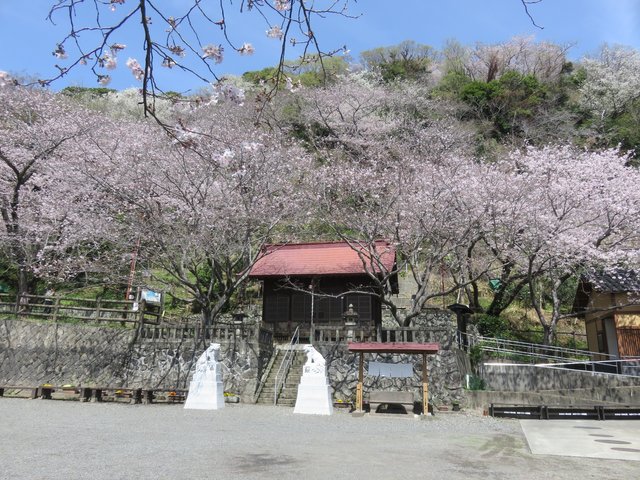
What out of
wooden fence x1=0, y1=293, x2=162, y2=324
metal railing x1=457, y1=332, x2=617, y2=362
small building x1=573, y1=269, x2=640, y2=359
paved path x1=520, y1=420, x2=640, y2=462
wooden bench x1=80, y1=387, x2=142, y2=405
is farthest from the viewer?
wooden fence x1=0, y1=293, x2=162, y2=324

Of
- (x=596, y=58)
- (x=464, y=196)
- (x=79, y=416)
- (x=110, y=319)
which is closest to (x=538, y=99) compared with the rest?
(x=596, y=58)

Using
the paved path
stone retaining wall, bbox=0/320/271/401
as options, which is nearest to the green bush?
the paved path

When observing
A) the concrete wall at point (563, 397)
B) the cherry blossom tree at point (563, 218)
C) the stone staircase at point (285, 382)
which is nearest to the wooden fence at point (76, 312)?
the stone staircase at point (285, 382)

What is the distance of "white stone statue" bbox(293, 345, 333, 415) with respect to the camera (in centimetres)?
1270

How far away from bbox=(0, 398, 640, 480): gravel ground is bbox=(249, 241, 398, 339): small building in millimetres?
6827

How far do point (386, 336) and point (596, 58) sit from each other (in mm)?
35295

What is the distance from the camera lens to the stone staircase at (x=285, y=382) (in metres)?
14.7

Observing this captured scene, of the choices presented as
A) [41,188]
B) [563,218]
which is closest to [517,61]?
[563,218]

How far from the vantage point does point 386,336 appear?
15438 mm

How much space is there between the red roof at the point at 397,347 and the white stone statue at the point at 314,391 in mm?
1174

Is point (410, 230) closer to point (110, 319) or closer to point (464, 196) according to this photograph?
point (464, 196)

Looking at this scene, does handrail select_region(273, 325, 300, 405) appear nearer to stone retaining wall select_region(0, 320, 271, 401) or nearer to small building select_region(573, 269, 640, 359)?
stone retaining wall select_region(0, 320, 271, 401)

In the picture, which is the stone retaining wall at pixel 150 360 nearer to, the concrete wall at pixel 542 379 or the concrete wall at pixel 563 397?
the concrete wall at pixel 563 397

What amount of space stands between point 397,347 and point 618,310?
1124 centimetres
